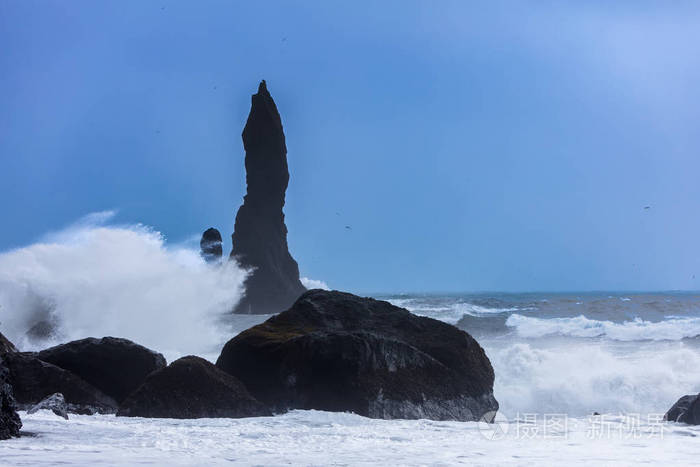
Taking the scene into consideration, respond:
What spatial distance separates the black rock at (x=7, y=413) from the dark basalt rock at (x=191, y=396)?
2.17 meters

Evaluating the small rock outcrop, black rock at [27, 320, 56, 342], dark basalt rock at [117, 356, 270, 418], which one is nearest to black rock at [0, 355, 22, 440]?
the small rock outcrop

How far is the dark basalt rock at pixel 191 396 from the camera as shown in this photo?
9.77 meters

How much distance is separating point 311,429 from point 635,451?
3.65 m

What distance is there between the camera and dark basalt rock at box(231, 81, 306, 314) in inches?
2410

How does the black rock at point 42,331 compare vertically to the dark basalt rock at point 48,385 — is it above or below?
above

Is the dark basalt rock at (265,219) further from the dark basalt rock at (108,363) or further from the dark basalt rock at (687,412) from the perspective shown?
the dark basalt rock at (687,412)

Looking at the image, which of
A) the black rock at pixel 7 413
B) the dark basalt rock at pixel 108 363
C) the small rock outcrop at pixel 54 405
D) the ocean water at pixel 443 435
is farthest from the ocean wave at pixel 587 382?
the black rock at pixel 7 413

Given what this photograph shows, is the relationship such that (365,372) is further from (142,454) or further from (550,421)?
(142,454)

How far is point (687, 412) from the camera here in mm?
10188

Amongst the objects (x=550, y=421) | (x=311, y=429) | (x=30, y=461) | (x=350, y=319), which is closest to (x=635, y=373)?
(x=550, y=421)

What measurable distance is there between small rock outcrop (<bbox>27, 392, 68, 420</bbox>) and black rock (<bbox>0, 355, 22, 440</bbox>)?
160cm

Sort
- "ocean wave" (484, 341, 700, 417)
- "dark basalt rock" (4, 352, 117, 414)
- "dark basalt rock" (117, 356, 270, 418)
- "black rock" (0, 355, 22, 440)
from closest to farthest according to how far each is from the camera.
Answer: "black rock" (0, 355, 22, 440) → "dark basalt rock" (117, 356, 270, 418) → "dark basalt rock" (4, 352, 117, 414) → "ocean wave" (484, 341, 700, 417)

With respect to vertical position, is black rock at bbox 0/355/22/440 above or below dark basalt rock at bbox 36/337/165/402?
below

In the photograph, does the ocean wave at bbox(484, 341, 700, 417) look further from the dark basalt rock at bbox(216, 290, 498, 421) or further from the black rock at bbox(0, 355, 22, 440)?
the black rock at bbox(0, 355, 22, 440)
